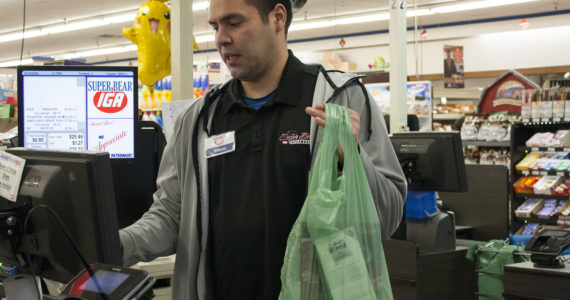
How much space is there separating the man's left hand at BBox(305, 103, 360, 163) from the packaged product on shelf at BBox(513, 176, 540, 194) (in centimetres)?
483

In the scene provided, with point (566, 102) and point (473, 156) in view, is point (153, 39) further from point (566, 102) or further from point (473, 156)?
point (473, 156)

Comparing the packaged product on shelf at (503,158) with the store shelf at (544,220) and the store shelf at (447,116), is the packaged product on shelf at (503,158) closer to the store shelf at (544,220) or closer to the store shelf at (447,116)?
the store shelf at (544,220)

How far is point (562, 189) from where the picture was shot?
5703 mm

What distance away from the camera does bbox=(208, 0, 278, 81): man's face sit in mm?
1772

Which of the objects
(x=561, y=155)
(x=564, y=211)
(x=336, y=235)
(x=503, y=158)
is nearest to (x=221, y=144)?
(x=336, y=235)

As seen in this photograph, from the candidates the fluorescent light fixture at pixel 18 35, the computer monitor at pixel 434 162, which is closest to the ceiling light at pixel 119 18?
the fluorescent light fixture at pixel 18 35

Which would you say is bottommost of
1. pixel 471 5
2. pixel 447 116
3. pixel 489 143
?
pixel 489 143

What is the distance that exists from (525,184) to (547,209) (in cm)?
32

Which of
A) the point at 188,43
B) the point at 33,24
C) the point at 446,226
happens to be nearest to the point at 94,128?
the point at 188,43

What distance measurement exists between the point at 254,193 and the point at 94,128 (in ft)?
3.84

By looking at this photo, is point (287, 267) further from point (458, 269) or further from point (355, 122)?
point (458, 269)

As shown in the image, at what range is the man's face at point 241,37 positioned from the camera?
1.77 m

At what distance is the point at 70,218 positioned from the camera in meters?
1.31

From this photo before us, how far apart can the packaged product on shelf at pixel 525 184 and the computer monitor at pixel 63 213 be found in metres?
5.35
